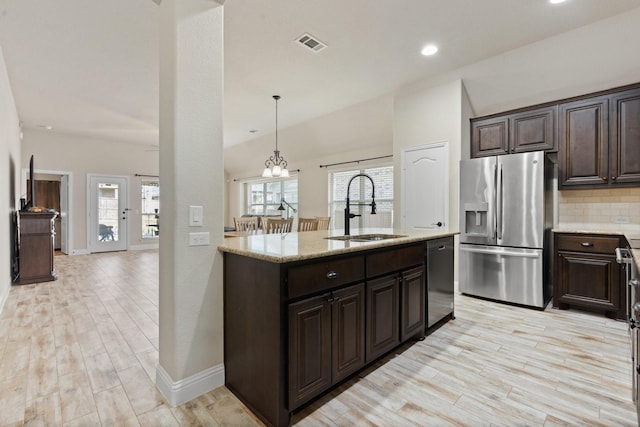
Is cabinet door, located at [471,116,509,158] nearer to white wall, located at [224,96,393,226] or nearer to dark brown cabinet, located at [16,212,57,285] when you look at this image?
white wall, located at [224,96,393,226]

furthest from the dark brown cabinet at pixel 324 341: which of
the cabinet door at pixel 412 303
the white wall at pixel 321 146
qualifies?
the white wall at pixel 321 146

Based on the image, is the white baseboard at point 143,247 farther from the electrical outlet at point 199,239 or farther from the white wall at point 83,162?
the electrical outlet at point 199,239

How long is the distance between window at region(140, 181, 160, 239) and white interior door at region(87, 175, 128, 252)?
1.45ft

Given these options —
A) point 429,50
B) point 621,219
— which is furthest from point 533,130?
point 429,50

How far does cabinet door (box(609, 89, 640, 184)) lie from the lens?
122 inches

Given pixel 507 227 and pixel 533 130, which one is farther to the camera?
pixel 533 130

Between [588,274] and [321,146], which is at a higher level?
[321,146]

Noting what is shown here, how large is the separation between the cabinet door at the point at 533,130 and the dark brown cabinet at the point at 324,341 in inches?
122

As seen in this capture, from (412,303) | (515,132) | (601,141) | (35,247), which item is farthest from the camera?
(35,247)

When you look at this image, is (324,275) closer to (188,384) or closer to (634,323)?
(188,384)

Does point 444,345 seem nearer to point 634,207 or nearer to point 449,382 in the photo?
point 449,382

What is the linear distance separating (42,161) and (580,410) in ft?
31.5

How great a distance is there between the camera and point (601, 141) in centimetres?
328

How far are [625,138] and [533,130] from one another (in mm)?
805
